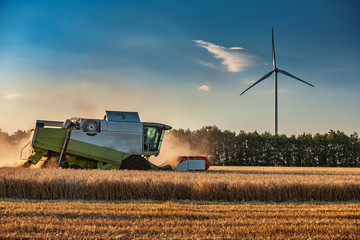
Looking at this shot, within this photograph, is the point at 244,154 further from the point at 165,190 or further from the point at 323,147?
the point at 165,190

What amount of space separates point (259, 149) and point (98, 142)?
2596 cm

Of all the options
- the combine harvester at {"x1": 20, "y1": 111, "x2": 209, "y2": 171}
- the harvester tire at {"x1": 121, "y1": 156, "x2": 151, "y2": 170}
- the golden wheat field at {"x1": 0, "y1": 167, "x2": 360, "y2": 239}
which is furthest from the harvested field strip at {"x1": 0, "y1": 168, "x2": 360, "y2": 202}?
the harvester tire at {"x1": 121, "y1": 156, "x2": 151, "y2": 170}

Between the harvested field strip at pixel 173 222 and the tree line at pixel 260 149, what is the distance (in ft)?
103

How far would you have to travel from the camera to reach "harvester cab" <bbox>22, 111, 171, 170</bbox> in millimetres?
16516

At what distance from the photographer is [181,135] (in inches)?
1553

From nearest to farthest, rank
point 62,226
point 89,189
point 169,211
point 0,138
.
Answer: point 62,226 → point 169,211 → point 89,189 → point 0,138

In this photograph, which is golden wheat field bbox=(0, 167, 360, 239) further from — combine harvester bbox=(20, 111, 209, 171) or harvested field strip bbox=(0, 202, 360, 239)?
combine harvester bbox=(20, 111, 209, 171)

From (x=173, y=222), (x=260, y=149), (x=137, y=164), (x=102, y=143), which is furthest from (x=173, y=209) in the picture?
(x=260, y=149)

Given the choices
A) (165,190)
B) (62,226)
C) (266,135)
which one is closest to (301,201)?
(165,190)

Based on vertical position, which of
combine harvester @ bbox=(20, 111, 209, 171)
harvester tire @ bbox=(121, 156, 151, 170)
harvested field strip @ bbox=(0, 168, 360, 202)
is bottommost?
harvested field strip @ bbox=(0, 168, 360, 202)

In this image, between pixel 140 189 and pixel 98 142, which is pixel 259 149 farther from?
pixel 140 189

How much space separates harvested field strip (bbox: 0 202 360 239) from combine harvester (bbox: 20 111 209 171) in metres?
8.72

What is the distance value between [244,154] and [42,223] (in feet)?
115

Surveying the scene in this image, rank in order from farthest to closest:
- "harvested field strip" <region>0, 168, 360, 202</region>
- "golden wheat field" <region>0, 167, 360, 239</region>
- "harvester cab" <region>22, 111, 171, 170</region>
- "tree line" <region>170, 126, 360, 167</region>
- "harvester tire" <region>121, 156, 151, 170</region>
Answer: "tree line" <region>170, 126, 360, 167</region> < "harvester tire" <region>121, 156, 151, 170</region> < "harvester cab" <region>22, 111, 171, 170</region> < "harvested field strip" <region>0, 168, 360, 202</region> < "golden wheat field" <region>0, 167, 360, 239</region>
